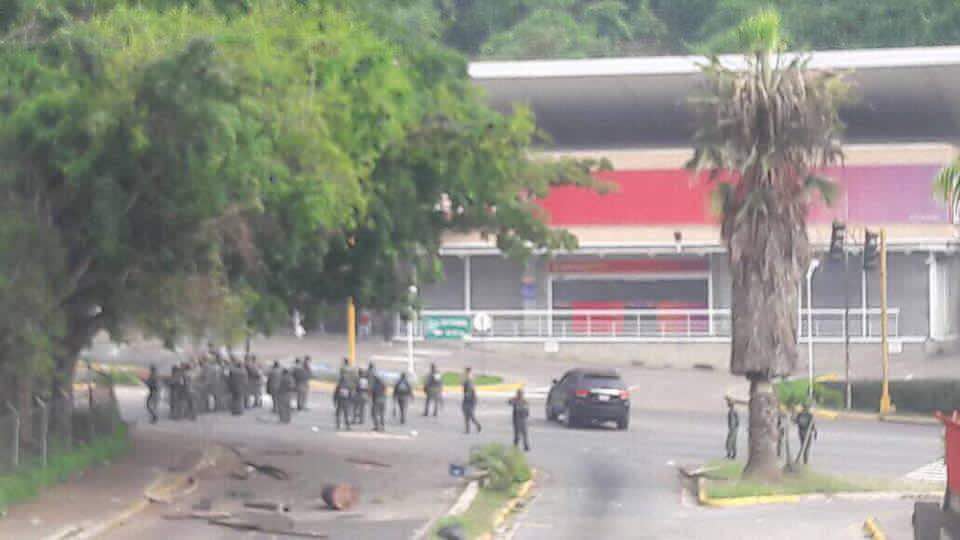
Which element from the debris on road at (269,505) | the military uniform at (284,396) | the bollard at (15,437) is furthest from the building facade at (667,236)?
the bollard at (15,437)

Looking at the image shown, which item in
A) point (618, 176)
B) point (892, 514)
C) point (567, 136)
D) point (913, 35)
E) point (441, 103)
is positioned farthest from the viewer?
point (913, 35)

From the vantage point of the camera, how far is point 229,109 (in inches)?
845

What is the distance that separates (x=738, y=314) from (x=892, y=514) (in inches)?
208

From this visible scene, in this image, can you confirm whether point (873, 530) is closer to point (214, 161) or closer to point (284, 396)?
point (214, 161)

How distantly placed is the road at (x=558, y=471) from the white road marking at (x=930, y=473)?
1.08ft

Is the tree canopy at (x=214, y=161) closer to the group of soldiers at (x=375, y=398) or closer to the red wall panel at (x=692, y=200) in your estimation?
the group of soldiers at (x=375, y=398)

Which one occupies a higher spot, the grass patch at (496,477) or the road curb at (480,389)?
the road curb at (480,389)

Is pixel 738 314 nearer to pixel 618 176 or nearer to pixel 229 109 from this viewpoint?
pixel 229 109

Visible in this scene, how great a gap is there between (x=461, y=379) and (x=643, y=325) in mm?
11010

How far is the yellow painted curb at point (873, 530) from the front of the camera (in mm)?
22688

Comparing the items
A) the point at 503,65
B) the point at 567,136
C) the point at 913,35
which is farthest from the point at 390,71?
the point at 913,35

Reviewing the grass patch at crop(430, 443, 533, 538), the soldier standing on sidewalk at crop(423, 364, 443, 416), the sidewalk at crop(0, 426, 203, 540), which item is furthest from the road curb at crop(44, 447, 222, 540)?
the soldier standing on sidewalk at crop(423, 364, 443, 416)

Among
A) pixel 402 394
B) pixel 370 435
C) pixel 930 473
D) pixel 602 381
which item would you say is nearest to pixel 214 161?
pixel 370 435

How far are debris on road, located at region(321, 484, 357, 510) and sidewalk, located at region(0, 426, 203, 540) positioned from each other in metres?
3.03
